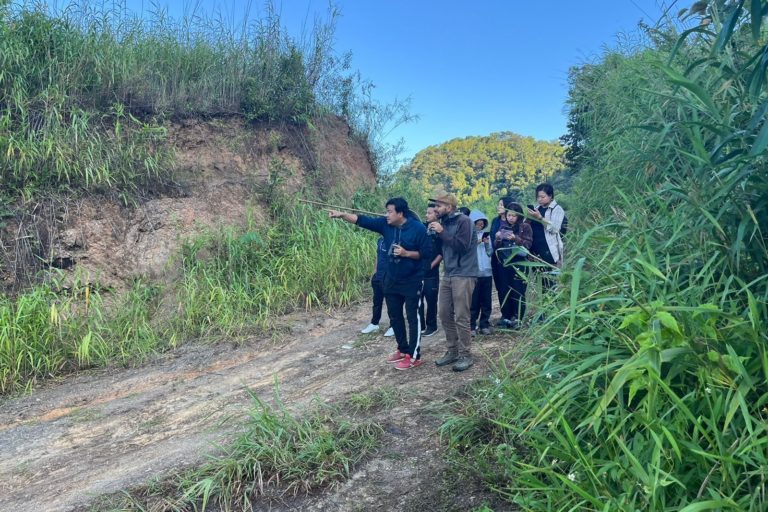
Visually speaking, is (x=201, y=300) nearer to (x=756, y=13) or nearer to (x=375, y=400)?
(x=375, y=400)

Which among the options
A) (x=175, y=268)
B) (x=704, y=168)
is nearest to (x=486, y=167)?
(x=175, y=268)

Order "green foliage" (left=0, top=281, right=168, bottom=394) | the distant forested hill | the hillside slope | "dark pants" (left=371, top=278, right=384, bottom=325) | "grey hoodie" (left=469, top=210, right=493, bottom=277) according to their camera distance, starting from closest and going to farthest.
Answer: "green foliage" (left=0, top=281, right=168, bottom=394) < "grey hoodie" (left=469, top=210, right=493, bottom=277) < "dark pants" (left=371, top=278, right=384, bottom=325) < the hillside slope < the distant forested hill

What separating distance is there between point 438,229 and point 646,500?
10.1 ft

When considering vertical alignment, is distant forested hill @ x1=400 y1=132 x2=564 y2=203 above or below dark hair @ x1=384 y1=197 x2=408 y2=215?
above

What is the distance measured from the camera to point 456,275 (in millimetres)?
4832

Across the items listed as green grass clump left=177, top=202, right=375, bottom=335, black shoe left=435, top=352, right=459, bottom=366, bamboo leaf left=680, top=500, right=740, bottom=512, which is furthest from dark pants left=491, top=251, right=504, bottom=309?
bamboo leaf left=680, top=500, right=740, bottom=512

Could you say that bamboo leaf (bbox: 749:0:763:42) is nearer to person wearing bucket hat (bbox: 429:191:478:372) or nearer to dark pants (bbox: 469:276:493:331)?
person wearing bucket hat (bbox: 429:191:478:372)

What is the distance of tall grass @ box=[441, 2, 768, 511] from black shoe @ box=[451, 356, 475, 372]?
1.18 m

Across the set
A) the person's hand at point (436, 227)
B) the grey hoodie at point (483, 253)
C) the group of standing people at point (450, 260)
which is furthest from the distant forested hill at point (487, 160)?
the person's hand at point (436, 227)

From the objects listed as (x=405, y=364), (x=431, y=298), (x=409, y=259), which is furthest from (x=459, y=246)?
(x=431, y=298)

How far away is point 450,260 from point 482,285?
123 cm

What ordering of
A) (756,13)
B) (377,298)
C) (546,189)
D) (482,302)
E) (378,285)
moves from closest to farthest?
(756,13) → (546,189) → (482,302) → (378,285) → (377,298)

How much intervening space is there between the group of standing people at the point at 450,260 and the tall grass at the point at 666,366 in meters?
1.28

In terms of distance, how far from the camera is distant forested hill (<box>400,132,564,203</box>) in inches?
928
